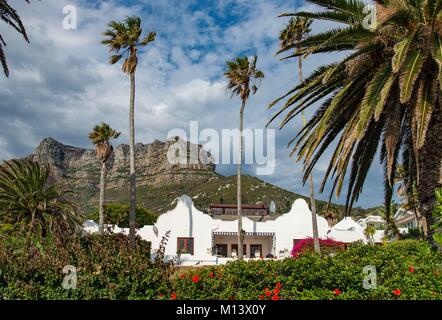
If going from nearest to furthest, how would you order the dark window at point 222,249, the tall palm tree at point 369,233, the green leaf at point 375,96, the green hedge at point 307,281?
the green hedge at point 307,281
the green leaf at point 375,96
the tall palm tree at point 369,233
the dark window at point 222,249

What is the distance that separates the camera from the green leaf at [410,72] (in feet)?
26.7

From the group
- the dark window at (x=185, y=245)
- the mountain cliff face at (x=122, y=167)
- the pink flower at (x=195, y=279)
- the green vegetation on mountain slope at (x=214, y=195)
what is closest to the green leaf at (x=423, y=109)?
the pink flower at (x=195, y=279)

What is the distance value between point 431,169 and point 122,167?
425ft

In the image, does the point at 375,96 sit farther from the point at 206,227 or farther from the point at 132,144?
the point at 206,227

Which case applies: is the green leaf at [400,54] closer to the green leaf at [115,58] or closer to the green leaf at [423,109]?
the green leaf at [423,109]

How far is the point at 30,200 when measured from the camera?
2317 cm

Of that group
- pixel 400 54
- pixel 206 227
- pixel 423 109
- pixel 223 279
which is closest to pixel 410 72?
pixel 400 54

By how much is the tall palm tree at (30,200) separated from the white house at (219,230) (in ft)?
30.5

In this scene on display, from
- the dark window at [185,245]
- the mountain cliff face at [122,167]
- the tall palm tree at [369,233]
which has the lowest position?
the dark window at [185,245]

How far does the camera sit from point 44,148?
479 feet

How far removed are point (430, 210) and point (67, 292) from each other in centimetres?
764
